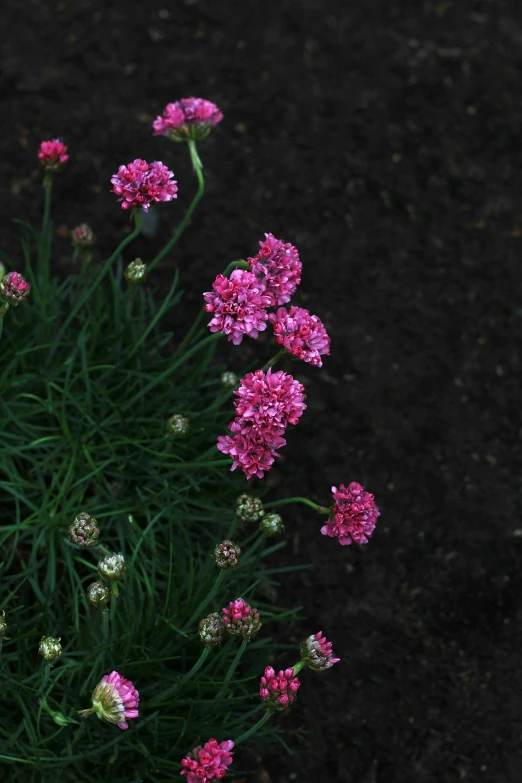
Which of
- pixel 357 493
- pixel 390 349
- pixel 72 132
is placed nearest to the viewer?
pixel 357 493

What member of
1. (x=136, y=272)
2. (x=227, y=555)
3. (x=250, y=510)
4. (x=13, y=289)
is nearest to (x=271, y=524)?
(x=250, y=510)

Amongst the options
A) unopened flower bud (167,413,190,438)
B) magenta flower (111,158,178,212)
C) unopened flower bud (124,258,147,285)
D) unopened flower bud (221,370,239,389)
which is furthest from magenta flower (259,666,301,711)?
magenta flower (111,158,178,212)

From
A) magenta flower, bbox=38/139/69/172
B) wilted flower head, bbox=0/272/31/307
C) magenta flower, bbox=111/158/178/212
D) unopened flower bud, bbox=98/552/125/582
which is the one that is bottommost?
unopened flower bud, bbox=98/552/125/582

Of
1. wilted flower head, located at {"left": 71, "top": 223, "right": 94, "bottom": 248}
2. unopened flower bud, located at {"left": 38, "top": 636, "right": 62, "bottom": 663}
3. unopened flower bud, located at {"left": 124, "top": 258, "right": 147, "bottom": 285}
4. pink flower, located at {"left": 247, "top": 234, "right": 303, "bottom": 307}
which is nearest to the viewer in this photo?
unopened flower bud, located at {"left": 38, "top": 636, "right": 62, "bottom": 663}

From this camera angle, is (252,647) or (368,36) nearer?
(252,647)

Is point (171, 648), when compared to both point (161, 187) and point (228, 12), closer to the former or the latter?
point (161, 187)

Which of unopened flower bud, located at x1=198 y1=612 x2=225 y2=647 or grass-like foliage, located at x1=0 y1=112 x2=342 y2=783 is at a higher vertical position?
unopened flower bud, located at x1=198 y1=612 x2=225 y2=647

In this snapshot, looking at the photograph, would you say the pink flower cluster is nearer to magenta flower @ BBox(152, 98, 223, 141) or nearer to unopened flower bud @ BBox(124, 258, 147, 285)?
unopened flower bud @ BBox(124, 258, 147, 285)

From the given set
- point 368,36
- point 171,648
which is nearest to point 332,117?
point 368,36
